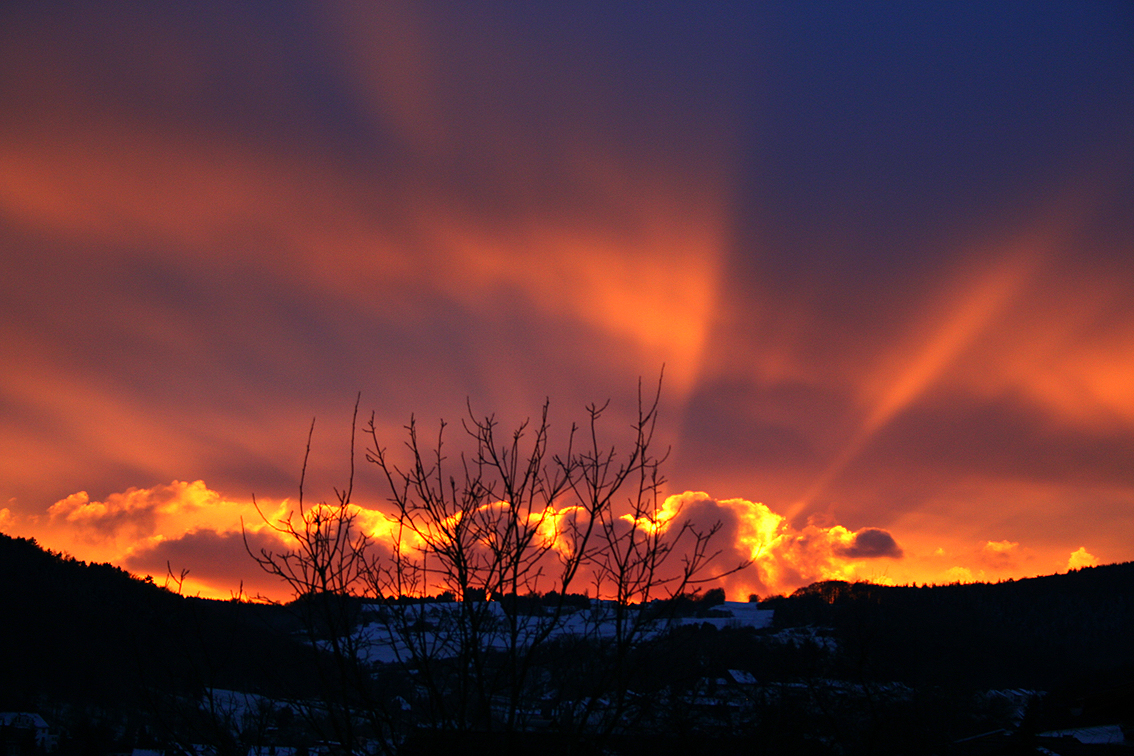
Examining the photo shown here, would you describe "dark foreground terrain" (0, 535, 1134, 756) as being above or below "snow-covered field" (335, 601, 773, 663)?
below

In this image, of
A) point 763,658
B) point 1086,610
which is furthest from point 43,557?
point 1086,610

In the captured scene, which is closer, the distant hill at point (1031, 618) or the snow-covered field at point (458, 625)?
the snow-covered field at point (458, 625)

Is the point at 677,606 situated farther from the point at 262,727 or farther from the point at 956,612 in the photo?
the point at 956,612

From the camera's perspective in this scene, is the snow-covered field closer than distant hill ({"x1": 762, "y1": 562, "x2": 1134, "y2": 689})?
Yes

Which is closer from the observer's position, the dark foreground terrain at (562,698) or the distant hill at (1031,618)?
the dark foreground terrain at (562,698)

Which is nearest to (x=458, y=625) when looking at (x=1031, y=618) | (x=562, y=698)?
(x=562, y=698)

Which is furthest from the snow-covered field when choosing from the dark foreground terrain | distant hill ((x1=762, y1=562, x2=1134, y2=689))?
distant hill ((x1=762, y1=562, x2=1134, y2=689))

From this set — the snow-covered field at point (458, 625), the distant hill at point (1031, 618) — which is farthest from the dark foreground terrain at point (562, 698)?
the distant hill at point (1031, 618)

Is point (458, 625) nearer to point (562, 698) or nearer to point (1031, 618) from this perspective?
point (562, 698)

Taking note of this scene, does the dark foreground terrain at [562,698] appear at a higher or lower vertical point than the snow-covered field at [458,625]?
lower

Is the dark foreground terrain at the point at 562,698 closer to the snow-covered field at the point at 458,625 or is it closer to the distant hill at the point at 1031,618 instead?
the snow-covered field at the point at 458,625

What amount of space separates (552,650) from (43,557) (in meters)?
177

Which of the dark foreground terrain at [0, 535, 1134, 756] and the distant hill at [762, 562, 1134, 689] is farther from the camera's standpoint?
the distant hill at [762, 562, 1134, 689]

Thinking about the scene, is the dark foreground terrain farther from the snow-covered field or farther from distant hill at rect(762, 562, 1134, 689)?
distant hill at rect(762, 562, 1134, 689)
